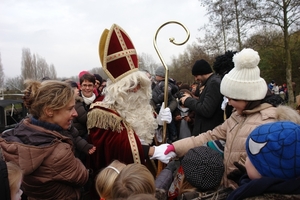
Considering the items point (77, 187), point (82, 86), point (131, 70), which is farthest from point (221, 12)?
point (77, 187)

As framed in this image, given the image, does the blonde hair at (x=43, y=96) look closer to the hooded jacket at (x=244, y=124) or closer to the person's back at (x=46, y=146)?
the person's back at (x=46, y=146)

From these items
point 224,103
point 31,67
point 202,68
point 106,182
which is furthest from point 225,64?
point 31,67

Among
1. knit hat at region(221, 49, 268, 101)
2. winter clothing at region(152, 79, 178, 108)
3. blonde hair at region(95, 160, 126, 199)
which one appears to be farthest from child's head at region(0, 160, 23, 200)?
winter clothing at region(152, 79, 178, 108)

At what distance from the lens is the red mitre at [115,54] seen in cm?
245

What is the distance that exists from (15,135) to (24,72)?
4340cm

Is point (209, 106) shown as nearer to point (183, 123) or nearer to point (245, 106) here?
point (245, 106)

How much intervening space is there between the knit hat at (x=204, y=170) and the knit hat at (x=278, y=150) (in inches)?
15.9

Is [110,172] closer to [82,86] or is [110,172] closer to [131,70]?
[131,70]

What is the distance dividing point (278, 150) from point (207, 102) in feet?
6.67

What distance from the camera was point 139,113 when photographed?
2605mm

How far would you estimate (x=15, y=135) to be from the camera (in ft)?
5.64


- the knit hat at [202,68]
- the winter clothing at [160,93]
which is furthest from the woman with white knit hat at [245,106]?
the winter clothing at [160,93]

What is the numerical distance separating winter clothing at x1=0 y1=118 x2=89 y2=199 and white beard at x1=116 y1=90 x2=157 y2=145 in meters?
0.74

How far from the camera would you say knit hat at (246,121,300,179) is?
1.15 metres
